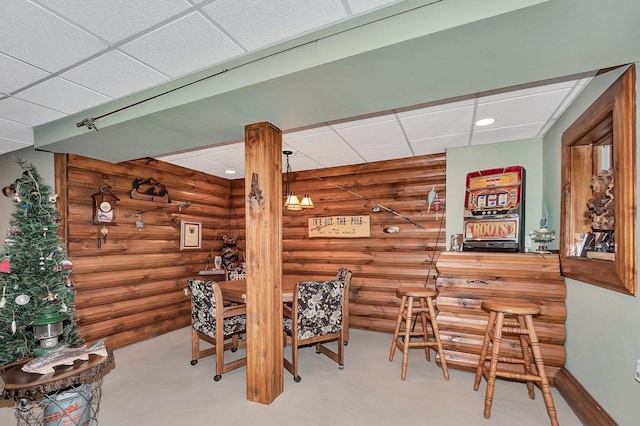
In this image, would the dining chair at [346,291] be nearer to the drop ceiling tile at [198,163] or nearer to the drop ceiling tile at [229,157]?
the drop ceiling tile at [229,157]

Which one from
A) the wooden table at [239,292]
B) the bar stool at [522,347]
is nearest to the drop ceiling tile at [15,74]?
the wooden table at [239,292]

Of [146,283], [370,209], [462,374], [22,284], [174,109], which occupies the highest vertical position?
[174,109]

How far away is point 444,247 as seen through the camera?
4.32 metres

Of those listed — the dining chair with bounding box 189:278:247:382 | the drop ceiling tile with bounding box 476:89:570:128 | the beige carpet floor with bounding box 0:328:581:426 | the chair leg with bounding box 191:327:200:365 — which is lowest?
the beige carpet floor with bounding box 0:328:581:426

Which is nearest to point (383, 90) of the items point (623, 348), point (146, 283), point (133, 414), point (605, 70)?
point (605, 70)

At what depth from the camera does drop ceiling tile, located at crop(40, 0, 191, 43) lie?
1546 millimetres

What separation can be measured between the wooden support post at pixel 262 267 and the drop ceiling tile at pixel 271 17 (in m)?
0.94

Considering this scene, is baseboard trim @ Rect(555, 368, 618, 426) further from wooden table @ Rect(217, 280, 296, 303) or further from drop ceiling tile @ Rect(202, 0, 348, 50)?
drop ceiling tile @ Rect(202, 0, 348, 50)

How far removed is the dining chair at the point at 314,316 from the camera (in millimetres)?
3107

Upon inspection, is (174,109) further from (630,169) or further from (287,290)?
(630,169)

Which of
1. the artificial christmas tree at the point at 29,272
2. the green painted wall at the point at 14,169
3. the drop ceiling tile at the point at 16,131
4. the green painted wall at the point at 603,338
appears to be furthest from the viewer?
the green painted wall at the point at 14,169

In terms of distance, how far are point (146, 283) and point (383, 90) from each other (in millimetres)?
4144

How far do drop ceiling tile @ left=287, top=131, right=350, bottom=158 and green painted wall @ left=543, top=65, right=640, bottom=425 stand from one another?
7.39 feet

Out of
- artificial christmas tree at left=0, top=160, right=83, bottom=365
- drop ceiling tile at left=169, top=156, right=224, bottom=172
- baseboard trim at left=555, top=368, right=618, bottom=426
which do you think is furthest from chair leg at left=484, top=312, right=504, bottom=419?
drop ceiling tile at left=169, top=156, right=224, bottom=172
